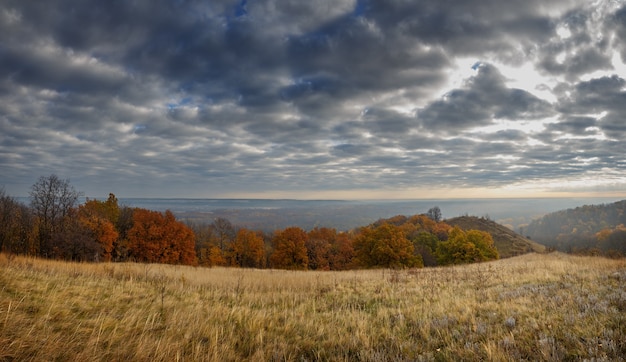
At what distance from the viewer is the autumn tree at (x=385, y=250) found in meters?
54.2

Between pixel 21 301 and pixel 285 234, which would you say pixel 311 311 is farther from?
pixel 285 234

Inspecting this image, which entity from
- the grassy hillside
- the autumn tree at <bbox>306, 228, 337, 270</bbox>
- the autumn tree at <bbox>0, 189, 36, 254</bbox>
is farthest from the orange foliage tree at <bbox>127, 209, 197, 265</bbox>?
the grassy hillside

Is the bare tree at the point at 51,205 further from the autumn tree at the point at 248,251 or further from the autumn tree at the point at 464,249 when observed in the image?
the autumn tree at the point at 464,249

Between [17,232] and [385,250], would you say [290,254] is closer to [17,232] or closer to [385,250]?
[385,250]

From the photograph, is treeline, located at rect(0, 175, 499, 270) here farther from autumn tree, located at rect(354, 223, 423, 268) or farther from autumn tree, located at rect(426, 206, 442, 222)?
autumn tree, located at rect(426, 206, 442, 222)

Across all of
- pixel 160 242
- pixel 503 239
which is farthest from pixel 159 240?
pixel 503 239

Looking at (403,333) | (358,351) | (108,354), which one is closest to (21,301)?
(108,354)

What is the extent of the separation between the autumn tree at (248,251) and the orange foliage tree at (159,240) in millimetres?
19742

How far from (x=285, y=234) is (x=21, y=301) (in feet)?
202

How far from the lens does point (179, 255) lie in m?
59.1

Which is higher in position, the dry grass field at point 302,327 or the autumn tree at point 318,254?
the dry grass field at point 302,327

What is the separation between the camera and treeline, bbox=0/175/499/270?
124 feet

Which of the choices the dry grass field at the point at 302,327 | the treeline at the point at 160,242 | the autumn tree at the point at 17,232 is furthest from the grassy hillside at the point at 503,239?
the autumn tree at the point at 17,232

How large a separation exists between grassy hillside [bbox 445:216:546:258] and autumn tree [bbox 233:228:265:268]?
299 ft
